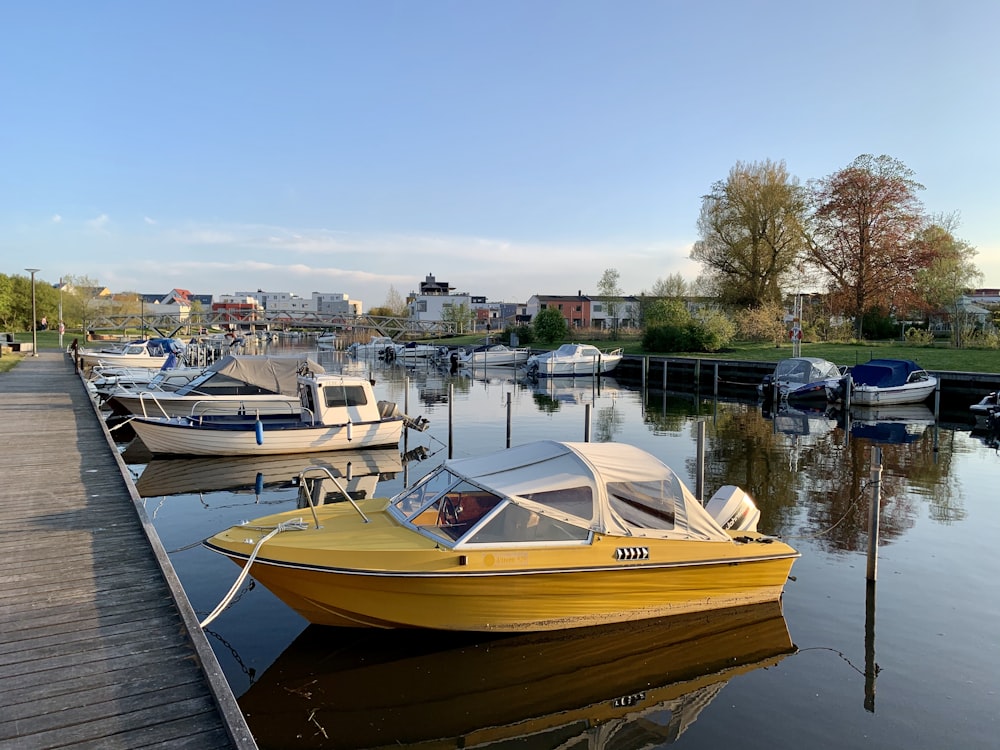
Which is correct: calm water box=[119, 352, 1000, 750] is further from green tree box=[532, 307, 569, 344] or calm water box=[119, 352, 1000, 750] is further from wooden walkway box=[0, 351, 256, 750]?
green tree box=[532, 307, 569, 344]

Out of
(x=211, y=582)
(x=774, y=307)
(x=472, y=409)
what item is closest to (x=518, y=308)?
(x=774, y=307)

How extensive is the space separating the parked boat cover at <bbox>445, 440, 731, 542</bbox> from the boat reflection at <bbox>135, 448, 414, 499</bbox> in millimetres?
7103

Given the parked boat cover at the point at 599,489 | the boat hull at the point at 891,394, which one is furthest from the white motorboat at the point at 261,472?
the boat hull at the point at 891,394

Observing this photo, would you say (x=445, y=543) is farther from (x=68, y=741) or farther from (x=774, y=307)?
(x=774, y=307)

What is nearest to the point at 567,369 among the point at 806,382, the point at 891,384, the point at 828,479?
the point at 806,382

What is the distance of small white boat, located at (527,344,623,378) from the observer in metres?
48.9

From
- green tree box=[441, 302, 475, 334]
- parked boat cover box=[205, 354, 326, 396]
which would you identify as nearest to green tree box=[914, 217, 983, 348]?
parked boat cover box=[205, 354, 326, 396]

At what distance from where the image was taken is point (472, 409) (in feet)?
101

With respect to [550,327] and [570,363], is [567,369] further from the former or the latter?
[550,327]

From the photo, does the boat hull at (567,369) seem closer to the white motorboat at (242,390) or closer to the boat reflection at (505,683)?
the white motorboat at (242,390)

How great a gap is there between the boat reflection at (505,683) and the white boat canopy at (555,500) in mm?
1255

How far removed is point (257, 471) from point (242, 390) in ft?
17.2

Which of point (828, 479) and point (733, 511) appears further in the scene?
point (828, 479)

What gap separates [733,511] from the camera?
31.6 feet
